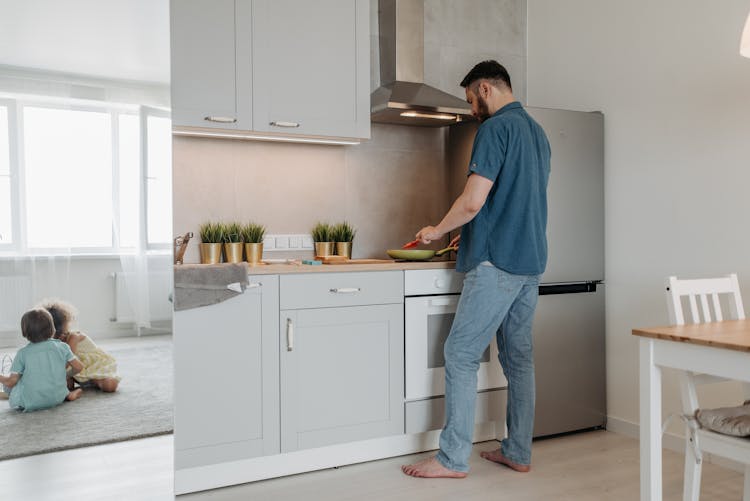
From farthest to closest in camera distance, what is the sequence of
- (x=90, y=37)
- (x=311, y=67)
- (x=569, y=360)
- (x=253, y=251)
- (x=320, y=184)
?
(x=320, y=184) < (x=569, y=360) < (x=253, y=251) < (x=311, y=67) < (x=90, y=37)

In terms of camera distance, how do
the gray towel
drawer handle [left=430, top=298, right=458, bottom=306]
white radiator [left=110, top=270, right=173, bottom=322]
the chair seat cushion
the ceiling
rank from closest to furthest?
the chair seat cushion
the ceiling
white radiator [left=110, top=270, right=173, bottom=322]
the gray towel
drawer handle [left=430, top=298, right=458, bottom=306]

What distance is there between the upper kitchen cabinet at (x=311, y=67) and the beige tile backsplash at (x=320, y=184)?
34 centimetres

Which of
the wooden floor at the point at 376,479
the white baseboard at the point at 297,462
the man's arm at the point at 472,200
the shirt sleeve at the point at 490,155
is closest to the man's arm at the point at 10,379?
the wooden floor at the point at 376,479

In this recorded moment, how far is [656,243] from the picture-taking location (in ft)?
10.3

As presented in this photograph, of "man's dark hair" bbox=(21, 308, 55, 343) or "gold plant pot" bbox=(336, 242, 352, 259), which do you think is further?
"gold plant pot" bbox=(336, 242, 352, 259)

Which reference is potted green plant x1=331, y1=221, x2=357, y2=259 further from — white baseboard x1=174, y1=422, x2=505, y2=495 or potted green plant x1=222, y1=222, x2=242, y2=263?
white baseboard x1=174, y1=422, x2=505, y2=495

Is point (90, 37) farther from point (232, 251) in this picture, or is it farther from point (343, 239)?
point (343, 239)

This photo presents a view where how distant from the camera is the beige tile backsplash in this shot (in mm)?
3123

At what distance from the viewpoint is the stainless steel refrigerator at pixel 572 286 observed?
3205mm

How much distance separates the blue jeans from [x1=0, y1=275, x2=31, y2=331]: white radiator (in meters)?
1.57

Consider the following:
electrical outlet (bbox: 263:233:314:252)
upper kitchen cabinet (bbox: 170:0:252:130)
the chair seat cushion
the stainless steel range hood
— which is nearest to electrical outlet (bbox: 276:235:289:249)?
electrical outlet (bbox: 263:233:314:252)

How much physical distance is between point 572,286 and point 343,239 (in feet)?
3.80

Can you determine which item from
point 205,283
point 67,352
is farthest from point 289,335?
point 67,352

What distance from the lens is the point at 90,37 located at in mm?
2070
